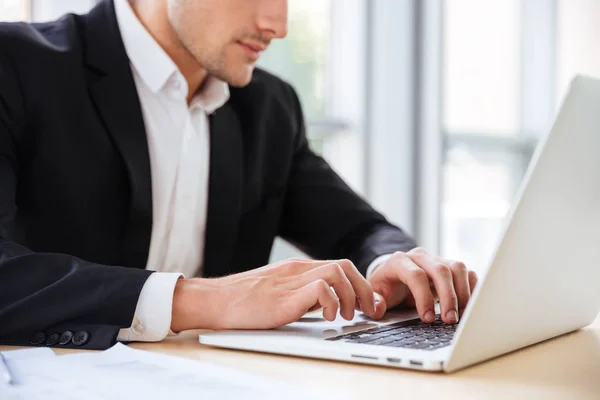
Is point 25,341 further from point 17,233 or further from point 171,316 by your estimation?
point 17,233

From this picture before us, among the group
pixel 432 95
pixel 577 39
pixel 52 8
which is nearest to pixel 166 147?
pixel 52 8

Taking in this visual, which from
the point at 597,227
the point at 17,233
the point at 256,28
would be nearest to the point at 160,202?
the point at 17,233

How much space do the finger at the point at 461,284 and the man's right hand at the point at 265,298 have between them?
16 centimetres

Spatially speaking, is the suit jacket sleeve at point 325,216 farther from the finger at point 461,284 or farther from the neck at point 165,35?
the finger at point 461,284

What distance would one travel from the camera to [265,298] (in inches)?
35.8

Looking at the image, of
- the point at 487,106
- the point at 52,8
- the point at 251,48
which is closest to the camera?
the point at 251,48

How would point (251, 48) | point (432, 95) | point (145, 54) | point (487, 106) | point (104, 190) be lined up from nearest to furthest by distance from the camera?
point (104, 190), point (145, 54), point (251, 48), point (432, 95), point (487, 106)

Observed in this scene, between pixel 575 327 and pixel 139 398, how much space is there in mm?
629

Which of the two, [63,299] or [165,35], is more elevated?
[165,35]

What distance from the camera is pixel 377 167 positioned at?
289cm

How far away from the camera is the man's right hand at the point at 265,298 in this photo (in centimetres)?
90

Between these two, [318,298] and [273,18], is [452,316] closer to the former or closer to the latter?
[318,298]

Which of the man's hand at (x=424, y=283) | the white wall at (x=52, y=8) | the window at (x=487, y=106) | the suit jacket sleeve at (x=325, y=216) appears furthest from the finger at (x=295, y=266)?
the window at (x=487, y=106)

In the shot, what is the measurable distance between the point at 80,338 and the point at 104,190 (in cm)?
59
